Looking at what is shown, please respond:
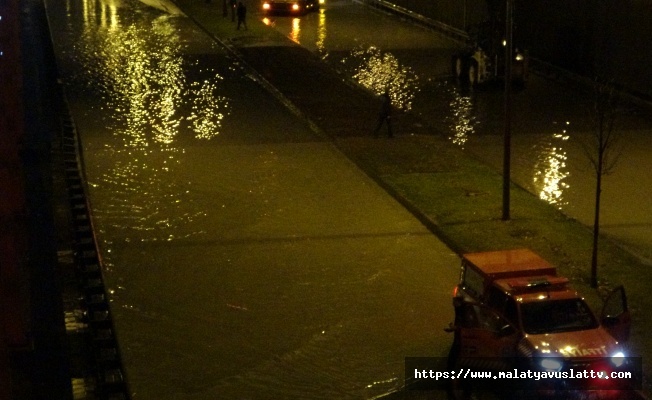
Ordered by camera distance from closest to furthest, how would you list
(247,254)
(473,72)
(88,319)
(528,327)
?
(528,327), (88,319), (247,254), (473,72)

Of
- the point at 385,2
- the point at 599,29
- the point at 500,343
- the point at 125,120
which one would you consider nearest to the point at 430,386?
the point at 500,343

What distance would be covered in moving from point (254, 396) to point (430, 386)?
7.19ft

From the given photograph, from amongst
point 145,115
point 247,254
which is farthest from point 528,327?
point 145,115

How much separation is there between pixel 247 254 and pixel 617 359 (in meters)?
8.65

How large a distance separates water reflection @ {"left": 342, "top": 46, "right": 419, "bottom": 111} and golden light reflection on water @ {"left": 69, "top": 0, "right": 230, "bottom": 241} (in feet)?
15.7

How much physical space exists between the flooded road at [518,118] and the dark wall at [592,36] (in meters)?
1.17

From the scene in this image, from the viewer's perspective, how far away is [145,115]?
29500 millimetres

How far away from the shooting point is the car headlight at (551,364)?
1120cm

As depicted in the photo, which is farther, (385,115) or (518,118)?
(518,118)

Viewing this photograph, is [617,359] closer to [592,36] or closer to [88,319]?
[88,319]

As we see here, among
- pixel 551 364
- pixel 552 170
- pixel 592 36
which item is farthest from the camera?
pixel 592 36

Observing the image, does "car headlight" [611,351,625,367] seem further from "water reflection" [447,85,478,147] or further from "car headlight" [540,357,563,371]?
"water reflection" [447,85,478,147]

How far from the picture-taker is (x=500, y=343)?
11.9 meters

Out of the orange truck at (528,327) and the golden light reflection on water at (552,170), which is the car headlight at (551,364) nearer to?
the orange truck at (528,327)
